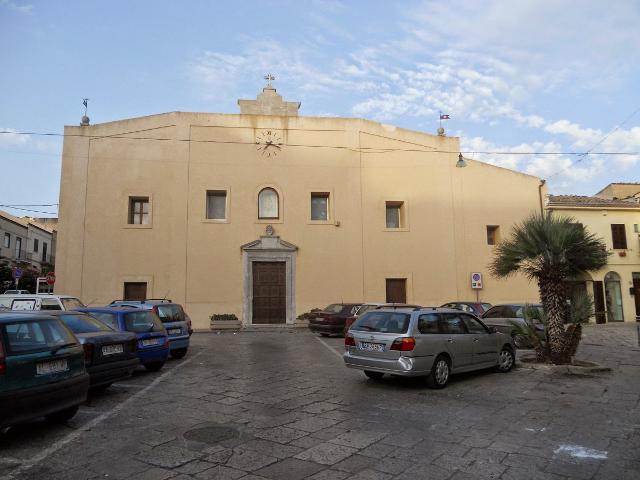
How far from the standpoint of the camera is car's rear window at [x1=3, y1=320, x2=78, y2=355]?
5.20 meters

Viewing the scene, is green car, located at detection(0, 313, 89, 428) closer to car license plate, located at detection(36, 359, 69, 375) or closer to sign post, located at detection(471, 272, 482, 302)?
car license plate, located at detection(36, 359, 69, 375)

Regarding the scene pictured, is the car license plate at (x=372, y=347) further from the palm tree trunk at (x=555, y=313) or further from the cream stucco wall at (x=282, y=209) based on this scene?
the cream stucco wall at (x=282, y=209)

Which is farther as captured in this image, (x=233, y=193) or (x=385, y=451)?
(x=233, y=193)

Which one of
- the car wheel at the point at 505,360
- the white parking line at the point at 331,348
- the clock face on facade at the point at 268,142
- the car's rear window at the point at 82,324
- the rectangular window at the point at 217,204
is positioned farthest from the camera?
the clock face on facade at the point at 268,142

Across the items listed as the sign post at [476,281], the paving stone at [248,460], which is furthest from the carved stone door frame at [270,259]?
the paving stone at [248,460]

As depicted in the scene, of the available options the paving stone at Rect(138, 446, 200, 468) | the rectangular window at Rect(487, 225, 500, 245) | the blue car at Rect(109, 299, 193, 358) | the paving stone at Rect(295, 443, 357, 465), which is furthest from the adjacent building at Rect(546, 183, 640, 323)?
the paving stone at Rect(138, 446, 200, 468)

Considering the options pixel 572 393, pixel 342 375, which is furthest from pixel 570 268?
pixel 342 375

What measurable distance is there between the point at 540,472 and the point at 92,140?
75.9 ft

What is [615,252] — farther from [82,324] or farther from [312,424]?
[82,324]

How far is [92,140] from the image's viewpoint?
22500 mm

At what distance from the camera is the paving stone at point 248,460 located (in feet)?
15.2

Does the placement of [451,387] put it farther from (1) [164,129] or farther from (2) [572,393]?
(1) [164,129]

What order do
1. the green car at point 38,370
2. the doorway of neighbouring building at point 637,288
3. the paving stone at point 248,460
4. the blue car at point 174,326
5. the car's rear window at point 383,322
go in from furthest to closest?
the doorway of neighbouring building at point 637,288, the blue car at point 174,326, the car's rear window at point 383,322, the green car at point 38,370, the paving stone at point 248,460

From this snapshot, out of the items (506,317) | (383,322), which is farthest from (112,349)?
(506,317)
